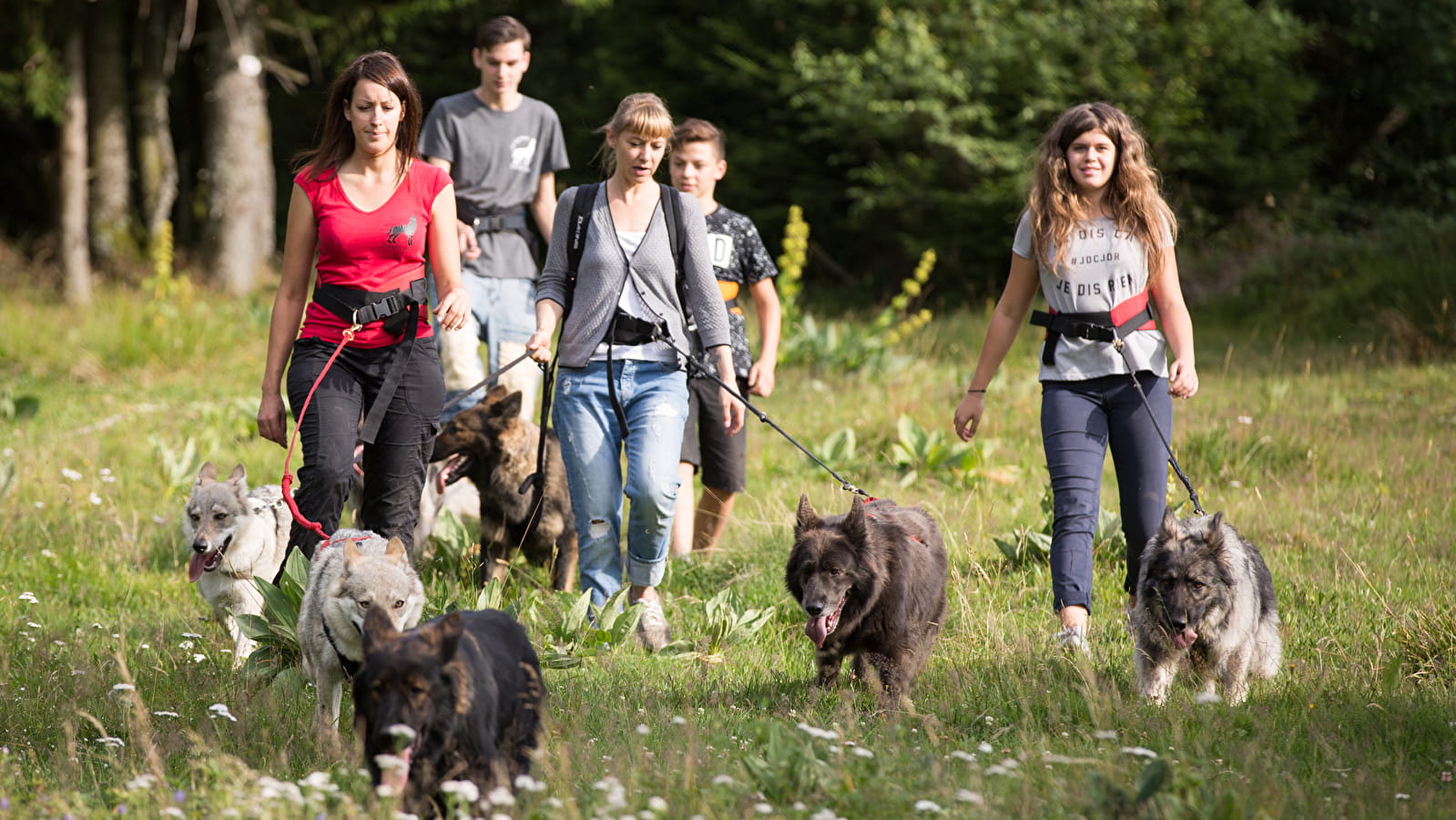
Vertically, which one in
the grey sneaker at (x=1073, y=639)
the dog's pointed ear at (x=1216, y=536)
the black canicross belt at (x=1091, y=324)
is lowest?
the grey sneaker at (x=1073, y=639)

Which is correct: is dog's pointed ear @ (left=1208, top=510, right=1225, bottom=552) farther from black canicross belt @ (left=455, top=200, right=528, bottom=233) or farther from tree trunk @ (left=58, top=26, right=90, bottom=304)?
tree trunk @ (left=58, top=26, right=90, bottom=304)

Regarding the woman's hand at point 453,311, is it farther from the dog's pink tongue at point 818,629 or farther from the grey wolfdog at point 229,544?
the dog's pink tongue at point 818,629

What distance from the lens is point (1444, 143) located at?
18578mm

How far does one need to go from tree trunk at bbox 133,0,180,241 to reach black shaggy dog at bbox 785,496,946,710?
17350 mm

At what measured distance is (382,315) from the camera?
4723 mm

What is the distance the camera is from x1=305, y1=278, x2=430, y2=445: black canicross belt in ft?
15.5

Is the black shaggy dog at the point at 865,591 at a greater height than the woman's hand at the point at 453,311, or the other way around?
the woman's hand at the point at 453,311

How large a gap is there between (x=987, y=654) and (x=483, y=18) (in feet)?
71.1

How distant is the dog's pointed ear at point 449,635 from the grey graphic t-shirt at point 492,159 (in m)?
4.32

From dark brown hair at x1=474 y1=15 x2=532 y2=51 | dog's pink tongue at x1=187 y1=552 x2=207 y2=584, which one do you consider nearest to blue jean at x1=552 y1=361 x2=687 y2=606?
dog's pink tongue at x1=187 y1=552 x2=207 y2=584

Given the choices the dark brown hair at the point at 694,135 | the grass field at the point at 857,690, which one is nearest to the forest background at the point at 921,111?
the grass field at the point at 857,690

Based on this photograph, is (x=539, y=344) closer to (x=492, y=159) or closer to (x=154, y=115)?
(x=492, y=159)

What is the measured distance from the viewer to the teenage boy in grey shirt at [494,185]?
7129 mm

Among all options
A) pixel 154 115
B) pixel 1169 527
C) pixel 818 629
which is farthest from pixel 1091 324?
pixel 154 115
